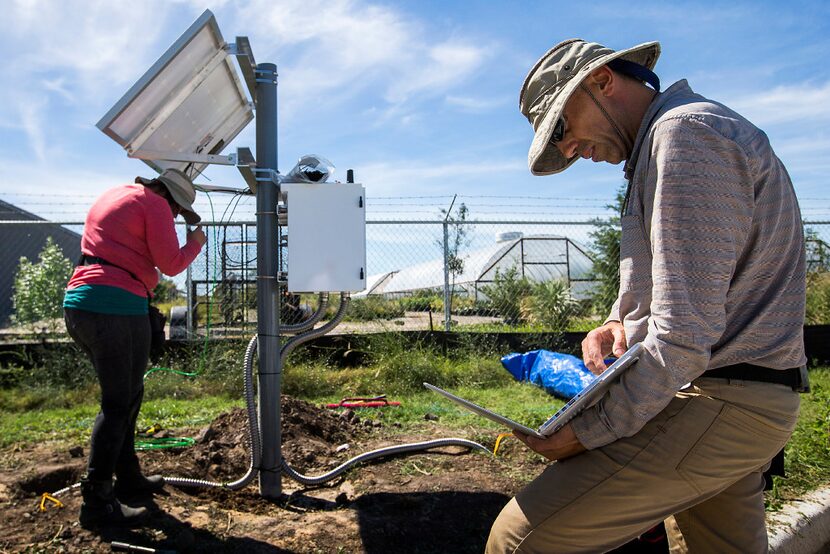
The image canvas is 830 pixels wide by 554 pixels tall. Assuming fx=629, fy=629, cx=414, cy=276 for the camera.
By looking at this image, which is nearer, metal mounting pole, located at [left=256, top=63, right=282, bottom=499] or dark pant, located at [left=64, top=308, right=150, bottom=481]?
dark pant, located at [left=64, top=308, right=150, bottom=481]

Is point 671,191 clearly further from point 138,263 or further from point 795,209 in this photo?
point 138,263

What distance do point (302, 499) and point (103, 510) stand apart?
3.15 feet

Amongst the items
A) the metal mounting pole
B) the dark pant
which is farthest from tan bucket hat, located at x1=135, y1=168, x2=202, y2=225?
the dark pant

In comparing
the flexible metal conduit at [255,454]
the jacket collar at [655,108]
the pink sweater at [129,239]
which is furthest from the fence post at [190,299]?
the jacket collar at [655,108]

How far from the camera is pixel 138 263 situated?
3160mm

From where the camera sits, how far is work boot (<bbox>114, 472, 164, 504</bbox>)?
3.26 m

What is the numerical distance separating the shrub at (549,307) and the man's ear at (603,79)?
7.89 meters

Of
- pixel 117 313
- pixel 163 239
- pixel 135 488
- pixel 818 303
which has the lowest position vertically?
pixel 135 488

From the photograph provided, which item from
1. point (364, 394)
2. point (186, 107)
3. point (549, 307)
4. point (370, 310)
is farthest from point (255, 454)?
point (549, 307)

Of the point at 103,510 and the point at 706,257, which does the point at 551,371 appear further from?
the point at 706,257

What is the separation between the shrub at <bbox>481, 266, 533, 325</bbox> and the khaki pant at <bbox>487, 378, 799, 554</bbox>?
814 cm

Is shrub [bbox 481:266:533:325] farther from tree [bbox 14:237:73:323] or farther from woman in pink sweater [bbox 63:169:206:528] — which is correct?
woman in pink sweater [bbox 63:169:206:528]

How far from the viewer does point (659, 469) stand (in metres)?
1.49

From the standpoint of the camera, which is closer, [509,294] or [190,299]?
[190,299]
